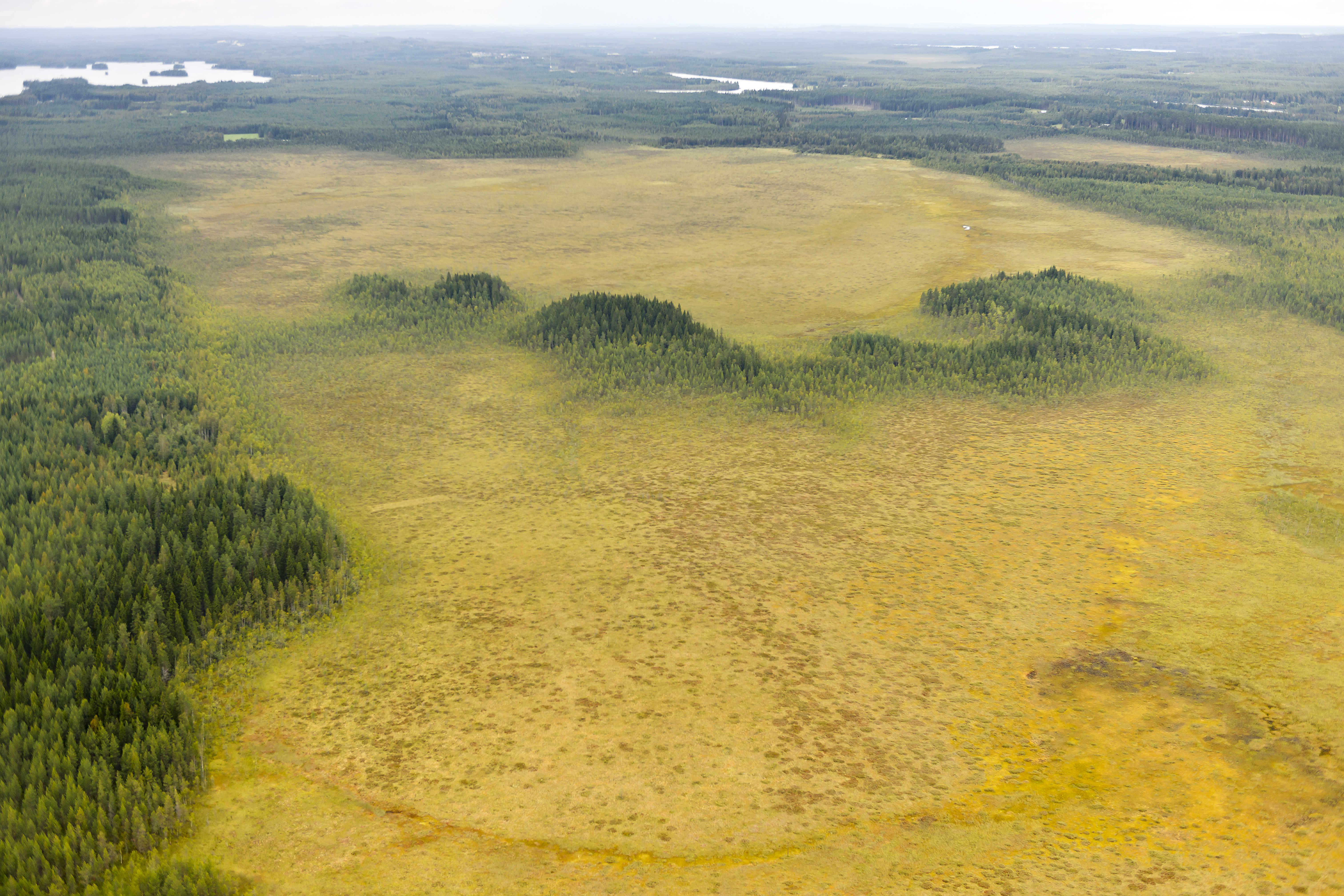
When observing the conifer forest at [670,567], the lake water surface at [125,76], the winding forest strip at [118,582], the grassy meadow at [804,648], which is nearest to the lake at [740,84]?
the lake water surface at [125,76]

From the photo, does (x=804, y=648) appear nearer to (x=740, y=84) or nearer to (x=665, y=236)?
→ (x=665, y=236)

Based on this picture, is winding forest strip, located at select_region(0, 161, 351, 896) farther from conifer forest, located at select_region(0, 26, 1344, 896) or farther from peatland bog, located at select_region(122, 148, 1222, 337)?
peatland bog, located at select_region(122, 148, 1222, 337)

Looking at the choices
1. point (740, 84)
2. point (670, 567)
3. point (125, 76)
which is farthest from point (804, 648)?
point (125, 76)

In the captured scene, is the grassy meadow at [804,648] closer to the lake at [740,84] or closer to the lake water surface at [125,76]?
the lake at [740,84]

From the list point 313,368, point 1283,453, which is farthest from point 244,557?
point 1283,453

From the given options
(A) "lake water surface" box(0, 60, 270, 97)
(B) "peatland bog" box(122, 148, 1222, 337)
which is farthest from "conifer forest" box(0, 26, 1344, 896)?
(A) "lake water surface" box(0, 60, 270, 97)

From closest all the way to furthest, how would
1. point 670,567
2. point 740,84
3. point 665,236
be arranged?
point 670,567
point 665,236
point 740,84
